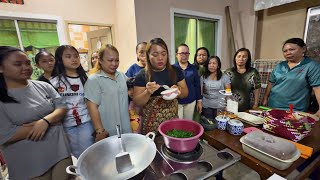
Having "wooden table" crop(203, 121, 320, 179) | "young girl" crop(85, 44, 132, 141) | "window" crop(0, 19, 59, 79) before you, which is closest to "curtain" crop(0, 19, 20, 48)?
"window" crop(0, 19, 59, 79)

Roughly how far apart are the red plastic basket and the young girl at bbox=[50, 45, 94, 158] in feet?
4.51

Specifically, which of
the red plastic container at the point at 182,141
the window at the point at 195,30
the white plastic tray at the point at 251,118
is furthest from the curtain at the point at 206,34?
the red plastic container at the point at 182,141

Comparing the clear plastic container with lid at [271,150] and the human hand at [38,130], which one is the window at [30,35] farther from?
the clear plastic container with lid at [271,150]

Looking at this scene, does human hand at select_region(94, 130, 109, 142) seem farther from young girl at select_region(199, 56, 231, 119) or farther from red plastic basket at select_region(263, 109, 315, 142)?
young girl at select_region(199, 56, 231, 119)

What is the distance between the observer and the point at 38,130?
94 cm

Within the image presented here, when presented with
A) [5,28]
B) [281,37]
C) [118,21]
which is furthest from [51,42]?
[281,37]

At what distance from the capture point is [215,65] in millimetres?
1937

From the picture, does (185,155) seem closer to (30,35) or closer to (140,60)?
(140,60)

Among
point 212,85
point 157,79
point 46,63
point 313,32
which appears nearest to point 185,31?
point 212,85

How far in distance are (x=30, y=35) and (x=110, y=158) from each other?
2.92m

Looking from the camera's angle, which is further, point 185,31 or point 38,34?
point 185,31

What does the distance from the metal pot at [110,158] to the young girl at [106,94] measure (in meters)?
0.42

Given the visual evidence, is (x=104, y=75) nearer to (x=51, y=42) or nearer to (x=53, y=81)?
(x=53, y=81)

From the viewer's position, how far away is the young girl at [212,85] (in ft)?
6.31
